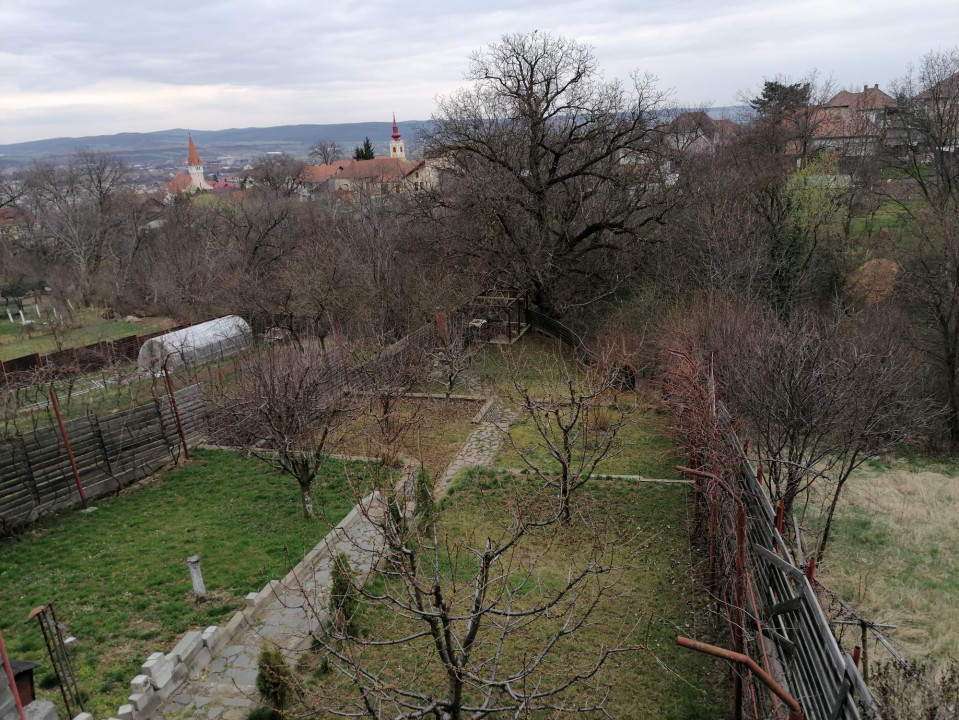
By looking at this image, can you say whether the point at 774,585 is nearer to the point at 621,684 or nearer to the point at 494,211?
the point at 621,684

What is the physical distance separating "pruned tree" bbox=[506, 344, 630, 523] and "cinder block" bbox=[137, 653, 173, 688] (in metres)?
5.97

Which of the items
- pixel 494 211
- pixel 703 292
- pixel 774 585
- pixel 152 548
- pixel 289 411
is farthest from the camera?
pixel 494 211

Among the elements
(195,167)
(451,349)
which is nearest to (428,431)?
(451,349)

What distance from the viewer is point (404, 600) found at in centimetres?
853

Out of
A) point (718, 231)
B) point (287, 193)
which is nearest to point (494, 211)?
point (718, 231)

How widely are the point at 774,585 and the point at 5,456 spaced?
12303 mm

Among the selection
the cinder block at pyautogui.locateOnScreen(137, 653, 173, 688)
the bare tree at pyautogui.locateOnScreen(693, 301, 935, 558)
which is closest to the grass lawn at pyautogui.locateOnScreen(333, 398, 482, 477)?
the cinder block at pyautogui.locateOnScreen(137, 653, 173, 688)

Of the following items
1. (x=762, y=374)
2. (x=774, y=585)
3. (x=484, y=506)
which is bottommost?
(x=484, y=506)

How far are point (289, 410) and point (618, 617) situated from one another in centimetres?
658

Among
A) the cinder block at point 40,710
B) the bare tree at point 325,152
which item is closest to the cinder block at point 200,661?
the cinder block at point 40,710

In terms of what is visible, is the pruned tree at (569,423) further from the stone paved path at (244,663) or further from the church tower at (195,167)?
the church tower at (195,167)

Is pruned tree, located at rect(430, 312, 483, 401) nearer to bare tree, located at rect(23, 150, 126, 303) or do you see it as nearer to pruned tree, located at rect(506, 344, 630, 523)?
pruned tree, located at rect(506, 344, 630, 523)

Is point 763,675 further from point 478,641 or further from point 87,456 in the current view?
point 87,456

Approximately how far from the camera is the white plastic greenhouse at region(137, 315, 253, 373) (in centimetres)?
2200
